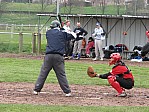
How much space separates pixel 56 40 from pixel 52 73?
622cm

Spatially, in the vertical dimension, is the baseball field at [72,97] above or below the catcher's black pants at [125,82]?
below

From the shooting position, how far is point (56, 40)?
11.9 metres

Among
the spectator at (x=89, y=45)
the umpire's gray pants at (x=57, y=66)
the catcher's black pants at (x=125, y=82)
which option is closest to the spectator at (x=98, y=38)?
the spectator at (x=89, y=45)

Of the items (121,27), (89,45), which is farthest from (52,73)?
(121,27)

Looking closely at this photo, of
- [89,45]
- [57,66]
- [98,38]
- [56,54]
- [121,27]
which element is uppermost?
[121,27]

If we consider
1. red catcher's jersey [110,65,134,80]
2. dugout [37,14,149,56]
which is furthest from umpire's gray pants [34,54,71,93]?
dugout [37,14,149,56]

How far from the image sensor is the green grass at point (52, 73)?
607 inches

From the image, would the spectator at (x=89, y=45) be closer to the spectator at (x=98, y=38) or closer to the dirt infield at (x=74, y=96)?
the spectator at (x=98, y=38)

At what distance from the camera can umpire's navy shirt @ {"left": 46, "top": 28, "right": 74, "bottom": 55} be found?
11.9 m

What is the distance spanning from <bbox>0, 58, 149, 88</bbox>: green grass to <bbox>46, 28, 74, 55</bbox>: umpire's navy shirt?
10.7ft

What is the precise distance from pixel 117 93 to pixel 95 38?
12.1m

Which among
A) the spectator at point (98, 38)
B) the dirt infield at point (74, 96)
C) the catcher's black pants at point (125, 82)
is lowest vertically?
the dirt infield at point (74, 96)

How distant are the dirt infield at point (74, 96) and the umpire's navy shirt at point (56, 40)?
3.65 feet

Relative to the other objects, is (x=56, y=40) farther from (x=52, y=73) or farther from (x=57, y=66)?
(x=52, y=73)
